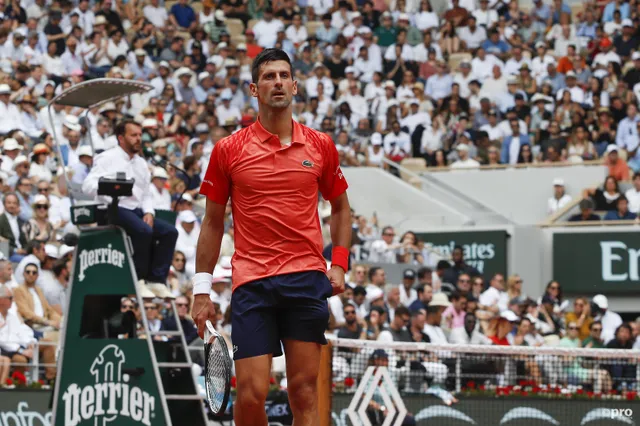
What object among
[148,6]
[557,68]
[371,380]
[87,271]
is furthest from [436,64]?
[87,271]

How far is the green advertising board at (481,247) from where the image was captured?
21.7 meters

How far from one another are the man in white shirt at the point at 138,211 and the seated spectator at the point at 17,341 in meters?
3.45

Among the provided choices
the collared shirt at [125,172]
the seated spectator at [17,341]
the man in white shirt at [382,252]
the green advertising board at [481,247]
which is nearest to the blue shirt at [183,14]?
the green advertising board at [481,247]

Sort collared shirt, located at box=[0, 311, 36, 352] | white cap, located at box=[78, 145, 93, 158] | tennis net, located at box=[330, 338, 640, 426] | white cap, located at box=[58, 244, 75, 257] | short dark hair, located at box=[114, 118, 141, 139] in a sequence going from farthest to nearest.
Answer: white cap, located at box=[78, 145, 93, 158] < white cap, located at box=[58, 244, 75, 257] < collared shirt, located at box=[0, 311, 36, 352] < tennis net, located at box=[330, 338, 640, 426] < short dark hair, located at box=[114, 118, 141, 139]

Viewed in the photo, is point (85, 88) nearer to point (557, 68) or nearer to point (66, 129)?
point (66, 129)

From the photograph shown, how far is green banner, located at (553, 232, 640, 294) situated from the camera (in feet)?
69.4

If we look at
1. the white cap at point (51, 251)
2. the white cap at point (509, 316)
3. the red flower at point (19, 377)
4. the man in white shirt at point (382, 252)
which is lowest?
the red flower at point (19, 377)

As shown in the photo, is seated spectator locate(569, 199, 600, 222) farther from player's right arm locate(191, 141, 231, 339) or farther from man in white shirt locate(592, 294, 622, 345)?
player's right arm locate(191, 141, 231, 339)

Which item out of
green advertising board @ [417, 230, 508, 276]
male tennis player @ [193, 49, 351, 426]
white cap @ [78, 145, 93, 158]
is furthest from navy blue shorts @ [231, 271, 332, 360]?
green advertising board @ [417, 230, 508, 276]

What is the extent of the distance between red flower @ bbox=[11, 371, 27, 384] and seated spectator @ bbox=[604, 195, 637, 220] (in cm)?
1101

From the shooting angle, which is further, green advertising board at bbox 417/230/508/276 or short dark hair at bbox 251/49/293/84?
green advertising board at bbox 417/230/508/276

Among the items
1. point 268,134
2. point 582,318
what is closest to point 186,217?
point 582,318

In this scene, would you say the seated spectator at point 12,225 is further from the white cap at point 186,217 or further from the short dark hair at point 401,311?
the short dark hair at point 401,311

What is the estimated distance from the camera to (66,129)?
18359 millimetres
